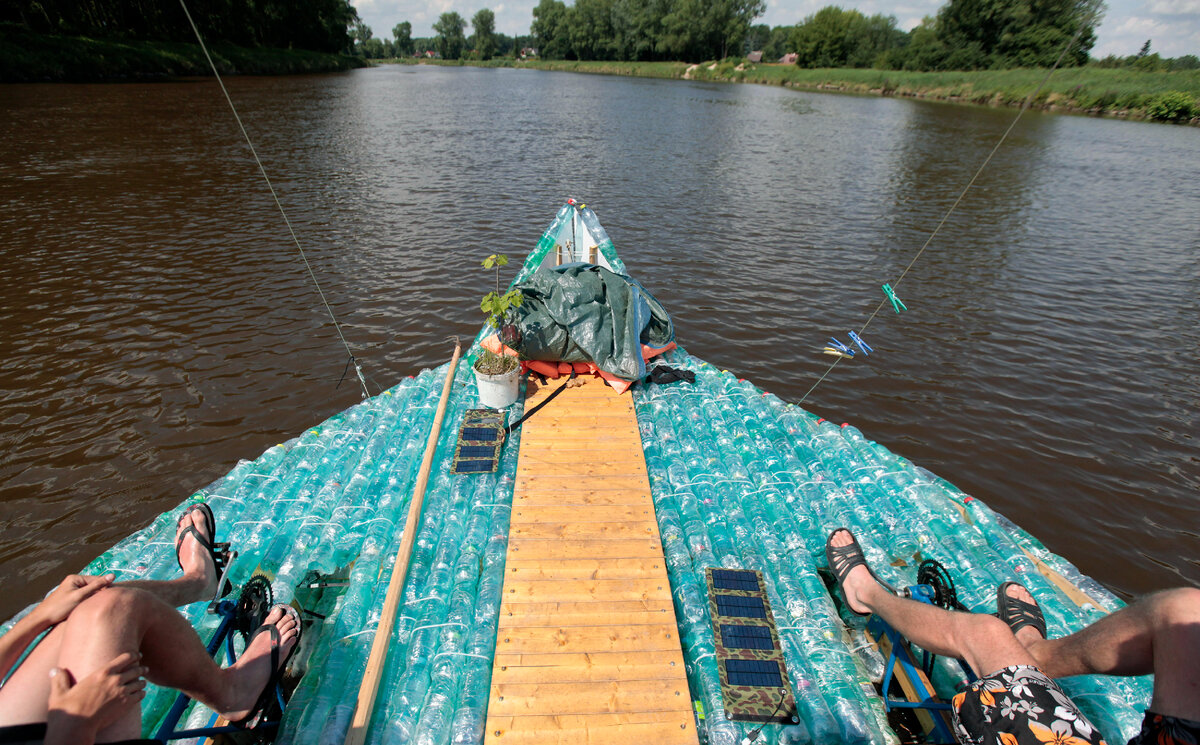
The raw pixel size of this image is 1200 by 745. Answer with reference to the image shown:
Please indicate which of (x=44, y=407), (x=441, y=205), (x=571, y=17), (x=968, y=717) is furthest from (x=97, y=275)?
(x=571, y=17)

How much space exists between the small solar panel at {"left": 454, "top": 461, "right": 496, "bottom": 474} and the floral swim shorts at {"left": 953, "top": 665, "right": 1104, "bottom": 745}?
13.7 feet

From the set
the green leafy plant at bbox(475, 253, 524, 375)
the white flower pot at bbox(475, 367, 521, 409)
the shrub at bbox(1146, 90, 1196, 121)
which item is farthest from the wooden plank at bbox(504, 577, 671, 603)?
the shrub at bbox(1146, 90, 1196, 121)

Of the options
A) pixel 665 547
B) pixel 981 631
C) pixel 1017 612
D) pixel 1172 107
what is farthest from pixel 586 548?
pixel 1172 107

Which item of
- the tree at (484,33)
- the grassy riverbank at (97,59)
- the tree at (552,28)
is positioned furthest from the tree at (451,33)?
the grassy riverbank at (97,59)

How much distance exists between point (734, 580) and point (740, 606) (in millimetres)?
231

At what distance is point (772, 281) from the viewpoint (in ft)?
43.5

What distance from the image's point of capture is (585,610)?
4266mm

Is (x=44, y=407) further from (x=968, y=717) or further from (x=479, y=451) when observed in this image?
(x=968, y=717)

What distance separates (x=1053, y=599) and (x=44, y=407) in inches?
483

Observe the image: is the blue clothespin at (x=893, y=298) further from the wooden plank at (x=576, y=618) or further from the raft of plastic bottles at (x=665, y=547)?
the wooden plank at (x=576, y=618)

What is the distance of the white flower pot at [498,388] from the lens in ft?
21.2

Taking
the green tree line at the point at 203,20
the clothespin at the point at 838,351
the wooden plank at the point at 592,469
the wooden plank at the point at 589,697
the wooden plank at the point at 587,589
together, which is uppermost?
the green tree line at the point at 203,20

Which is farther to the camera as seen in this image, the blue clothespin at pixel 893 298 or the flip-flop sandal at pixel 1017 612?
the blue clothespin at pixel 893 298

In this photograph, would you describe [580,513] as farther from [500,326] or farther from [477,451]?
[500,326]
